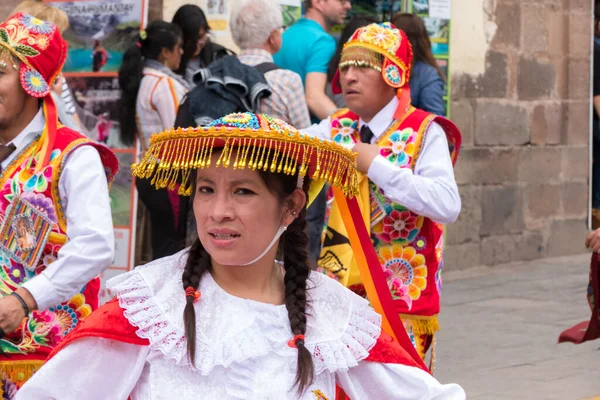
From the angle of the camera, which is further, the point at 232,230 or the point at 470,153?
the point at 470,153

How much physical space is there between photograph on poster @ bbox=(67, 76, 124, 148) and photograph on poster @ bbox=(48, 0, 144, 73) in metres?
0.08

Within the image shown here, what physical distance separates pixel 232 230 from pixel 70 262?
4.13 feet

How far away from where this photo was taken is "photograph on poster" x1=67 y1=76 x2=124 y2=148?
7.84 metres

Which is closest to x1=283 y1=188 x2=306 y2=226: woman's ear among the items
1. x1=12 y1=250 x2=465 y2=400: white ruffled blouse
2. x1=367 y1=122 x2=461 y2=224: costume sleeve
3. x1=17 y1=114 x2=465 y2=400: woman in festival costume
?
x1=17 y1=114 x2=465 y2=400: woman in festival costume

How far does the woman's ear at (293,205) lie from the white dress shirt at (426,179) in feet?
5.27

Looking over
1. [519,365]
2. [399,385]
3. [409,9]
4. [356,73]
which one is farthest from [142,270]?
[409,9]

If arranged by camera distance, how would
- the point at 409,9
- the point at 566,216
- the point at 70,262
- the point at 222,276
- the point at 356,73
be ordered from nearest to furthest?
the point at 222,276 < the point at 70,262 < the point at 356,73 < the point at 409,9 < the point at 566,216

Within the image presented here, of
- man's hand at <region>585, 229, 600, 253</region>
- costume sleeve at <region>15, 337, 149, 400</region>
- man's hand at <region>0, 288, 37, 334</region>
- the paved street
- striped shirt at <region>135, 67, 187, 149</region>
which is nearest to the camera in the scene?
costume sleeve at <region>15, 337, 149, 400</region>

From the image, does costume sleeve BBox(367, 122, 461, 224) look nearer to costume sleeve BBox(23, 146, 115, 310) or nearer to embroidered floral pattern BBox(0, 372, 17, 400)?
costume sleeve BBox(23, 146, 115, 310)

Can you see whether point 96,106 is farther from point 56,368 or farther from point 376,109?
point 56,368

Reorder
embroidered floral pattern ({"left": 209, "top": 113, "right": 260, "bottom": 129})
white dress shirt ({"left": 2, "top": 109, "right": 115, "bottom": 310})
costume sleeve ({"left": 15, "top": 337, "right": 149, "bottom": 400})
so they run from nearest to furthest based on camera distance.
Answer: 1. costume sleeve ({"left": 15, "top": 337, "right": 149, "bottom": 400})
2. embroidered floral pattern ({"left": 209, "top": 113, "right": 260, "bottom": 129})
3. white dress shirt ({"left": 2, "top": 109, "right": 115, "bottom": 310})

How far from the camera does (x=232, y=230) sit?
301 cm

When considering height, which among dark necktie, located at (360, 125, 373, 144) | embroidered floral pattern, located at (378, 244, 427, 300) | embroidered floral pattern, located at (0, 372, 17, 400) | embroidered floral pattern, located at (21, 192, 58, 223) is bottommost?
embroidered floral pattern, located at (0, 372, 17, 400)

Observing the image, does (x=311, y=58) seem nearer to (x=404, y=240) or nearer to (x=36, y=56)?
(x=404, y=240)
